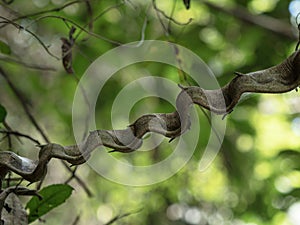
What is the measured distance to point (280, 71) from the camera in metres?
0.45

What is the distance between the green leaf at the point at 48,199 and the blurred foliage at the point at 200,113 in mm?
609

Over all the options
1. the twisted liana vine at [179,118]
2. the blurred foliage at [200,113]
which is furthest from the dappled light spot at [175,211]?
the twisted liana vine at [179,118]

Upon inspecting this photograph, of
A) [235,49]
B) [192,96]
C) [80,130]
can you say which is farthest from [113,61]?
[192,96]

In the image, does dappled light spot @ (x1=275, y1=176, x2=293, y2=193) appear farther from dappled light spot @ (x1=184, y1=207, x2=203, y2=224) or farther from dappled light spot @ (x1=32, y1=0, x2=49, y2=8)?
dappled light spot @ (x1=32, y1=0, x2=49, y2=8)

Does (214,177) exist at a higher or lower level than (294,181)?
lower

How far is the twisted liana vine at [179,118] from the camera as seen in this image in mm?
442

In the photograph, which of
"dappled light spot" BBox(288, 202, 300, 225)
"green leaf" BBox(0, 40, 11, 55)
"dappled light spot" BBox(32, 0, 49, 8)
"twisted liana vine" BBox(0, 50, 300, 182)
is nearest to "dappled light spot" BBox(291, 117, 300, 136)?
"dappled light spot" BBox(288, 202, 300, 225)

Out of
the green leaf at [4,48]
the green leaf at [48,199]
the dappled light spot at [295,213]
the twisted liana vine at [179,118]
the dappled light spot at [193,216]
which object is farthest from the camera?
the dappled light spot at [193,216]

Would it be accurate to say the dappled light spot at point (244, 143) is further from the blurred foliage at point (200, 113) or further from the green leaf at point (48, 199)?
the green leaf at point (48, 199)

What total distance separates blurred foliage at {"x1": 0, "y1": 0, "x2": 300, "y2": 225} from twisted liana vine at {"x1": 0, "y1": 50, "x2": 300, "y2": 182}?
0.81 metres

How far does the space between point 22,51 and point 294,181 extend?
0.73 metres

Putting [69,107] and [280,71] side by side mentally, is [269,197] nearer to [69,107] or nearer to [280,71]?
[69,107]

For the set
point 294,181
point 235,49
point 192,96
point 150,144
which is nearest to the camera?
point 192,96

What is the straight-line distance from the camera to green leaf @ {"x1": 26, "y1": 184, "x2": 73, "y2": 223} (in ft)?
2.15
